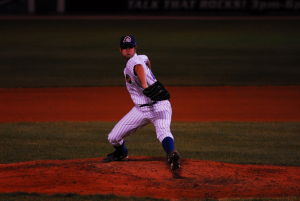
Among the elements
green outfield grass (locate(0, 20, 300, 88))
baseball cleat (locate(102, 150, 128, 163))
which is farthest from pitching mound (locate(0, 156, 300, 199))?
green outfield grass (locate(0, 20, 300, 88))

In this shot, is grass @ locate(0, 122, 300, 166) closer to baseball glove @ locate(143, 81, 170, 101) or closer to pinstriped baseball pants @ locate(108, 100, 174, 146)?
pinstriped baseball pants @ locate(108, 100, 174, 146)

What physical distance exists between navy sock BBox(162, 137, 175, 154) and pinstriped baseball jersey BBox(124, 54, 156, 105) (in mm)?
512

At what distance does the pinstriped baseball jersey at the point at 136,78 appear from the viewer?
327 inches

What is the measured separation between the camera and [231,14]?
137ft

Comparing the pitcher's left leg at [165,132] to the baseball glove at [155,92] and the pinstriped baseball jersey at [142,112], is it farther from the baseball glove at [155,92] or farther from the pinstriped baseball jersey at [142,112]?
the baseball glove at [155,92]

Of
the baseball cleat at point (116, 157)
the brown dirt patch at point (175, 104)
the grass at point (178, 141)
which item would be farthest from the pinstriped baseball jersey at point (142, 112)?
the brown dirt patch at point (175, 104)

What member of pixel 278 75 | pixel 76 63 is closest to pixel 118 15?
pixel 76 63

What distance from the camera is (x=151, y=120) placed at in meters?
8.54

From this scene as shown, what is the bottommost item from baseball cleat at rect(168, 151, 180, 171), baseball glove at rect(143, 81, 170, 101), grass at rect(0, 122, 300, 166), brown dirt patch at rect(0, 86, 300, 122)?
brown dirt patch at rect(0, 86, 300, 122)

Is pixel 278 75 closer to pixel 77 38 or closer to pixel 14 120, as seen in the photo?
pixel 14 120

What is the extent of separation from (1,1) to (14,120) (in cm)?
2717

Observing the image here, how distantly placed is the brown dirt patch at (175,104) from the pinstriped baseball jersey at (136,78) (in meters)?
4.75

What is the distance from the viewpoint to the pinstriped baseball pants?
27.6 feet

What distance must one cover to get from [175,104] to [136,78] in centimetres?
679
